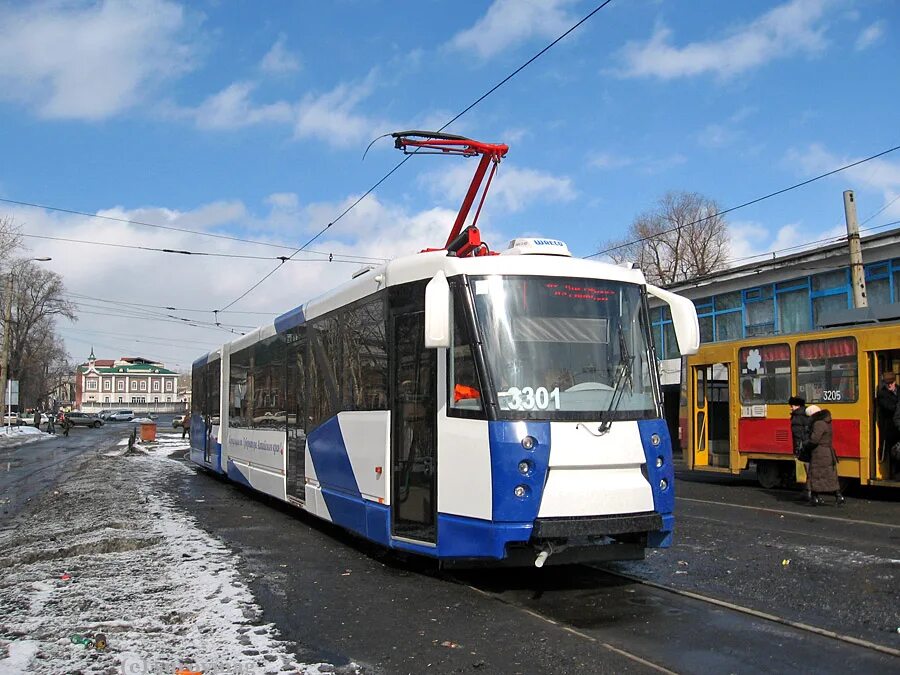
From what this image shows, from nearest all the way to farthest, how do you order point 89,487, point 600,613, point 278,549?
point 600,613 < point 278,549 < point 89,487

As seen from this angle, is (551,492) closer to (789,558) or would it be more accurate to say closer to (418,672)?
(418,672)

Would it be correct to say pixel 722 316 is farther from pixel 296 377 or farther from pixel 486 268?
pixel 486 268

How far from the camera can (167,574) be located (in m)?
7.76

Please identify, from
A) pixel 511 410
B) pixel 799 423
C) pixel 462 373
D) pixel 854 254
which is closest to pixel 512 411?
pixel 511 410

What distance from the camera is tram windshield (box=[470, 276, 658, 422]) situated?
6766mm

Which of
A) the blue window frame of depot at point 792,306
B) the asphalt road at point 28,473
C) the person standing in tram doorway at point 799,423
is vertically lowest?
the asphalt road at point 28,473

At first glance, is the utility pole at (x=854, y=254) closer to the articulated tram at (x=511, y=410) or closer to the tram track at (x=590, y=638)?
the articulated tram at (x=511, y=410)

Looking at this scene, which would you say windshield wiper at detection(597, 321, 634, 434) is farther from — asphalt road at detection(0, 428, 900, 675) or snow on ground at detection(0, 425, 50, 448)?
snow on ground at detection(0, 425, 50, 448)

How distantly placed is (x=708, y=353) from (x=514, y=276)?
1197 centimetres

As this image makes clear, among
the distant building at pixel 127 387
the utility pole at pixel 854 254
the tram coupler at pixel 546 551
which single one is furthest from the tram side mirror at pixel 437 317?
the distant building at pixel 127 387

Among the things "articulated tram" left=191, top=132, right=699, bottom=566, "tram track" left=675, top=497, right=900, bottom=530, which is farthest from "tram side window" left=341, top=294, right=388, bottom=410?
"tram track" left=675, top=497, right=900, bottom=530

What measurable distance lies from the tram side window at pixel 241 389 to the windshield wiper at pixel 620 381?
28.2 feet

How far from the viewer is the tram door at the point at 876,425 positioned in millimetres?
A: 13602

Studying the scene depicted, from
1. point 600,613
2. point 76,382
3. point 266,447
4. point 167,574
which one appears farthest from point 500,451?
point 76,382
